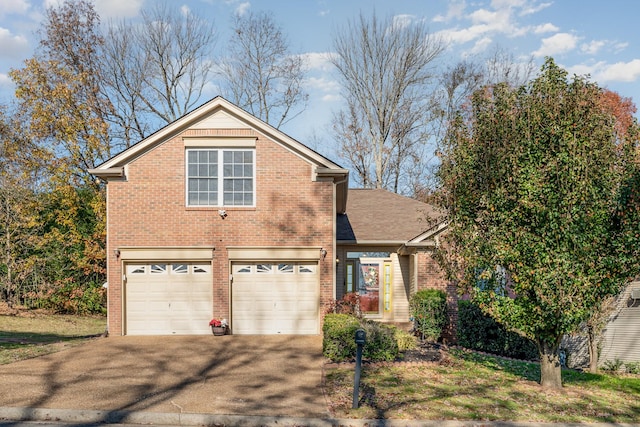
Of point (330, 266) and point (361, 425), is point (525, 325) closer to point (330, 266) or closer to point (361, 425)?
point (361, 425)

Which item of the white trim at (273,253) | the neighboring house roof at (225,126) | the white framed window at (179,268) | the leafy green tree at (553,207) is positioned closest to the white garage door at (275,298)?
the white trim at (273,253)

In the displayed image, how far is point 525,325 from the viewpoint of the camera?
34.1ft

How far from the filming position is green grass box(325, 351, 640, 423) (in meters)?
8.47

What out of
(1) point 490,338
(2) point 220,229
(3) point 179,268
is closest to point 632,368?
(1) point 490,338

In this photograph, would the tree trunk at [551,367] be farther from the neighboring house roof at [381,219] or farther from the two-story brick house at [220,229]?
the neighboring house roof at [381,219]

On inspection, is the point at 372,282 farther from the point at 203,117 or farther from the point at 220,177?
the point at 203,117

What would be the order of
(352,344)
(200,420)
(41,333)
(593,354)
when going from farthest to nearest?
1. (41,333)
2. (593,354)
3. (352,344)
4. (200,420)

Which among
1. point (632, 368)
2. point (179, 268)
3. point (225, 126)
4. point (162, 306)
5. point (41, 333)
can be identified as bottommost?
point (632, 368)

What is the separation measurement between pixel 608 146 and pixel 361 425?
263 inches

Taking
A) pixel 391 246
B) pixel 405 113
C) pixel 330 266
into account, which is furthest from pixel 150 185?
pixel 405 113

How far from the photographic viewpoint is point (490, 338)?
15617 mm

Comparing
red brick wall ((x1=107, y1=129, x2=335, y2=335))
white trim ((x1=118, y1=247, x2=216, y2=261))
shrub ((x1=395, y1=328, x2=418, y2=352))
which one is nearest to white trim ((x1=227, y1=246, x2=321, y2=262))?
red brick wall ((x1=107, y1=129, x2=335, y2=335))

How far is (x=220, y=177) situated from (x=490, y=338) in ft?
30.8

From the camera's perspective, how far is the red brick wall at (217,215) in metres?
16.4
